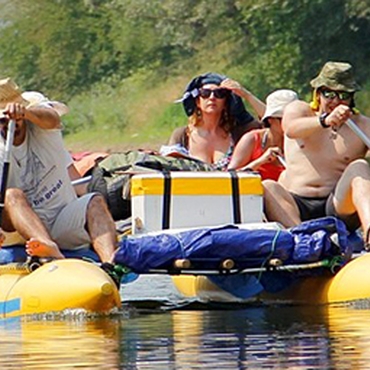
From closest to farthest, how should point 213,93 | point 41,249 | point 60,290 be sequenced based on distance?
point 60,290 < point 41,249 < point 213,93

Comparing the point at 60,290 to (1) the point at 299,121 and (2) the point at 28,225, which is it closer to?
(2) the point at 28,225

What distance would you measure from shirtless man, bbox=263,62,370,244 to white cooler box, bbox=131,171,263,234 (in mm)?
321

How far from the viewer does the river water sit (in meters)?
9.13

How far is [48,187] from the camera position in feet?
39.2

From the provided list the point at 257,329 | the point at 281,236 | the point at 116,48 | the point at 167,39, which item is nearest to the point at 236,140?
the point at 281,236

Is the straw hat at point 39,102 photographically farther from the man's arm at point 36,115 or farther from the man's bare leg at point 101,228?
the man's bare leg at point 101,228

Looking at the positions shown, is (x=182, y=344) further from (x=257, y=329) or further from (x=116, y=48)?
(x=116, y=48)

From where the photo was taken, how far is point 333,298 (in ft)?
38.4

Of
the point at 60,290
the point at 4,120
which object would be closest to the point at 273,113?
the point at 4,120

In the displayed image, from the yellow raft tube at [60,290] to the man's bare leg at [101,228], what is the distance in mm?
381

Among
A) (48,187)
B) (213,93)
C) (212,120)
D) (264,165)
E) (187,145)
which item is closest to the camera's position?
(48,187)

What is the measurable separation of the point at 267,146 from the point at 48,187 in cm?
217

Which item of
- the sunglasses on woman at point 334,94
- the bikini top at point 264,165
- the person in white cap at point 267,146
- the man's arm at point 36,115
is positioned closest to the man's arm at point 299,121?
the sunglasses on woman at point 334,94

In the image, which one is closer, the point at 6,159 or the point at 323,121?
the point at 6,159
